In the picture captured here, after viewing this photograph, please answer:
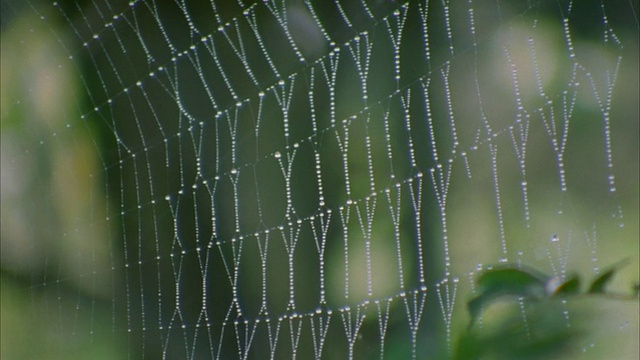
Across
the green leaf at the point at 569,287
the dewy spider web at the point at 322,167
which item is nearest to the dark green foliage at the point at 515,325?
the green leaf at the point at 569,287

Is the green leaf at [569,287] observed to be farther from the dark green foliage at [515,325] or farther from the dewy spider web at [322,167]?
the dewy spider web at [322,167]

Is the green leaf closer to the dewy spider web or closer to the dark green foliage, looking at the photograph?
the dark green foliage

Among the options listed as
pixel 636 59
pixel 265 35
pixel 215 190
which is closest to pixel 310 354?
pixel 215 190

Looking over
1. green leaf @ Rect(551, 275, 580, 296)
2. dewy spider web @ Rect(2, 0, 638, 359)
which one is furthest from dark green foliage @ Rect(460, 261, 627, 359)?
dewy spider web @ Rect(2, 0, 638, 359)

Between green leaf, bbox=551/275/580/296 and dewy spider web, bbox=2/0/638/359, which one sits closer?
green leaf, bbox=551/275/580/296

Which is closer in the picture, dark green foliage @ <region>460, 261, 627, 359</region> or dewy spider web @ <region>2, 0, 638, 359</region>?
dark green foliage @ <region>460, 261, 627, 359</region>

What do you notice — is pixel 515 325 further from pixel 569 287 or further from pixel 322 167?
pixel 322 167

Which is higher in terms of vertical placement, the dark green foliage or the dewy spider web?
the dewy spider web

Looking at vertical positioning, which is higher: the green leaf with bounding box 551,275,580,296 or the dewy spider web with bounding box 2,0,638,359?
the dewy spider web with bounding box 2,0,638,359

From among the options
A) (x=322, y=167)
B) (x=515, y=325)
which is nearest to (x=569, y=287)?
(x=515, y=325)

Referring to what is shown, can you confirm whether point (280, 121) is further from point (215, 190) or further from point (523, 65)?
→ point (523, 65)
